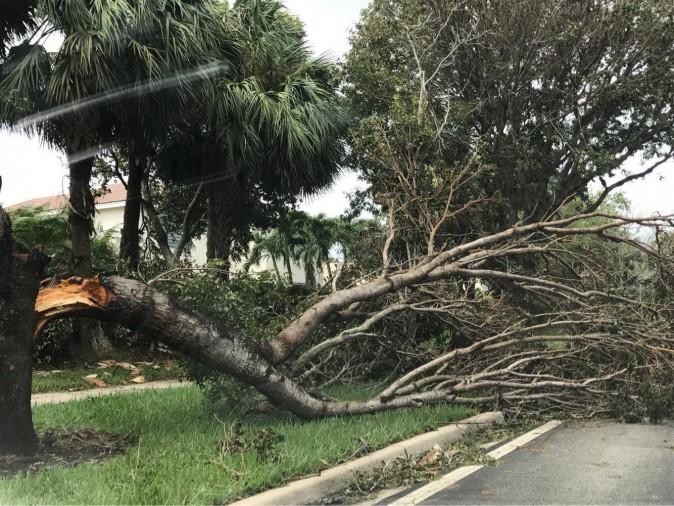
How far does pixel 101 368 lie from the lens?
12250 millimetres

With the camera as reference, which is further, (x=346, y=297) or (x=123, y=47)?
(x=123, y=47)

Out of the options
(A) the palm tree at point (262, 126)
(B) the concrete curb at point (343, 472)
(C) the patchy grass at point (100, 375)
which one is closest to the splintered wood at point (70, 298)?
(B) the concrete curb at point (343, 472)

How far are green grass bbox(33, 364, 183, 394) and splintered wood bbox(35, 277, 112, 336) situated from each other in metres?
4.96

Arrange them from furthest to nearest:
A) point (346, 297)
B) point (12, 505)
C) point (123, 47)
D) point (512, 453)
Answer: point (123, 47) → point (346, 297) → point (512, 453) → point (12, 505)

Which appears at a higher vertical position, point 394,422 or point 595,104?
point 595,104

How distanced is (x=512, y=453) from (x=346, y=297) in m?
2.54

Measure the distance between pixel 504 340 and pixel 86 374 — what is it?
293 inches

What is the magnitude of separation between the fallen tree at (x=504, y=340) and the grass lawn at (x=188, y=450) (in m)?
0.39

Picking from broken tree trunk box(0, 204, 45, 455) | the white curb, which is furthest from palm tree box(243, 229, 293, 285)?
broken tree trunk box(0, 204, 45, 455)

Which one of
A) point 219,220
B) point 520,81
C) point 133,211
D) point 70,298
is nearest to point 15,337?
point 70,298

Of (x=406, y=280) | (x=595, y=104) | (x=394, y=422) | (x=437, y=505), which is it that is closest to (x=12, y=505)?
(x=437, y=505)

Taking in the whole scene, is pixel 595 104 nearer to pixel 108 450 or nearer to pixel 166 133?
pixel 166 133

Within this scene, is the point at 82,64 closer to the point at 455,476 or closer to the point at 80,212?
the point at 80,212

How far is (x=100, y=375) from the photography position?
11.6 m
